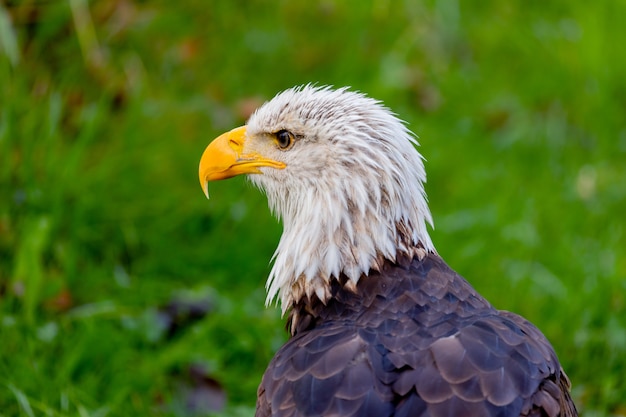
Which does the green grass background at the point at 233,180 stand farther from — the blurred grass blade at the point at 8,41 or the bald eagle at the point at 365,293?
the bald eagle at the point at 365,293

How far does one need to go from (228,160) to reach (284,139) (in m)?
0.25

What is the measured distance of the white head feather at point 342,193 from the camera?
11.6 ft

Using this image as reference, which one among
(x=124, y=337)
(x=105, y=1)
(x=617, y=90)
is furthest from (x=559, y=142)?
(x=124, y=337)

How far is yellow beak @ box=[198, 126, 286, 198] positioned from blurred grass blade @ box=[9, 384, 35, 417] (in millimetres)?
1154

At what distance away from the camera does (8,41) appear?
5457 millimetres

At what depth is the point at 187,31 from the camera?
A: 682 centimetres

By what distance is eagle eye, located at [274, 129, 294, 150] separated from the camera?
12.4 ft

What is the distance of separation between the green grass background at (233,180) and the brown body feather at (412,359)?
1204 mm

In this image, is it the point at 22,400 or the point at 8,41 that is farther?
the point at 8,41

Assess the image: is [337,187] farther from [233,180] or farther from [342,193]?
[233,180]

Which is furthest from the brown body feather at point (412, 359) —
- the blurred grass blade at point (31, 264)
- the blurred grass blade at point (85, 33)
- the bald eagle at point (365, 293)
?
the blurred grass blade at point (85, 33)

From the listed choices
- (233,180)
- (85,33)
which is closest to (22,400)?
(233,180)

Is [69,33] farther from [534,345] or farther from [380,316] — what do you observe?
[534,345]

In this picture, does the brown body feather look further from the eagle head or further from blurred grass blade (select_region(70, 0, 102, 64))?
blurred grass blade (select_region(70, 0, 102, 64))
